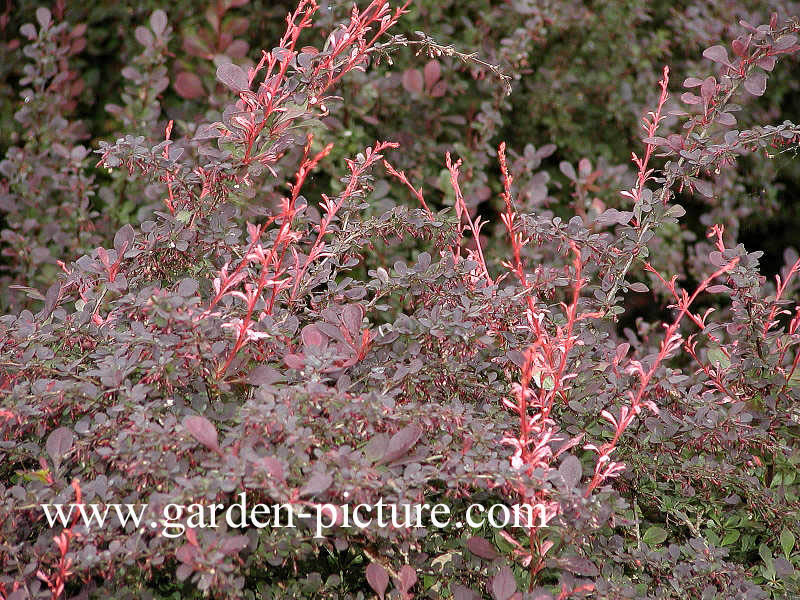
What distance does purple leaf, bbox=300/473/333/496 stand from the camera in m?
1.17

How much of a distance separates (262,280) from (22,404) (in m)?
0.45

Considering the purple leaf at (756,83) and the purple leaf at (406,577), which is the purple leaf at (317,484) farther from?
the purple leaf at (756,83)

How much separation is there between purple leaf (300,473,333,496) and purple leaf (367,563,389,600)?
22 cm

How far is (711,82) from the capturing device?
5.78 feet

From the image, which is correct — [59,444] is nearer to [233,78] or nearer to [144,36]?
[233,78]

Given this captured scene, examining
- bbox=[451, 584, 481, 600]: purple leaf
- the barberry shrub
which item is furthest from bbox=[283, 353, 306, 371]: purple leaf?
bbox=[451, 584, 481, 600]: purple leaf

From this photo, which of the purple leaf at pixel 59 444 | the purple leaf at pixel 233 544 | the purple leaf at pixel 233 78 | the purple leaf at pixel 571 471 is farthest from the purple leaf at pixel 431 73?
the purple leaf at pixel 233 544

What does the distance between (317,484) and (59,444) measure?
0.51 m

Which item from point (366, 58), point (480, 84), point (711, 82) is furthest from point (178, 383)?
point (480, 84)

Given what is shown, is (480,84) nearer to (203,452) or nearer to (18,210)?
(18,210)

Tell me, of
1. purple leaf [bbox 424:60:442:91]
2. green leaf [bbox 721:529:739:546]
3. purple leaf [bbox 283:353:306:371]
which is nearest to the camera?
purple leaf [bbox 283:353:306:371]

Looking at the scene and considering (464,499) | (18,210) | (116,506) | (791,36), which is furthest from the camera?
(18,210)

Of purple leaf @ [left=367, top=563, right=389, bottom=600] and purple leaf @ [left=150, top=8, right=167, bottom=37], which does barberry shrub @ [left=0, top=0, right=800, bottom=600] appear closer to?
purple leaf @ [left=367, top=563, right=389, bottom=600]

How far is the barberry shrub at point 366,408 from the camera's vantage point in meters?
1.29
